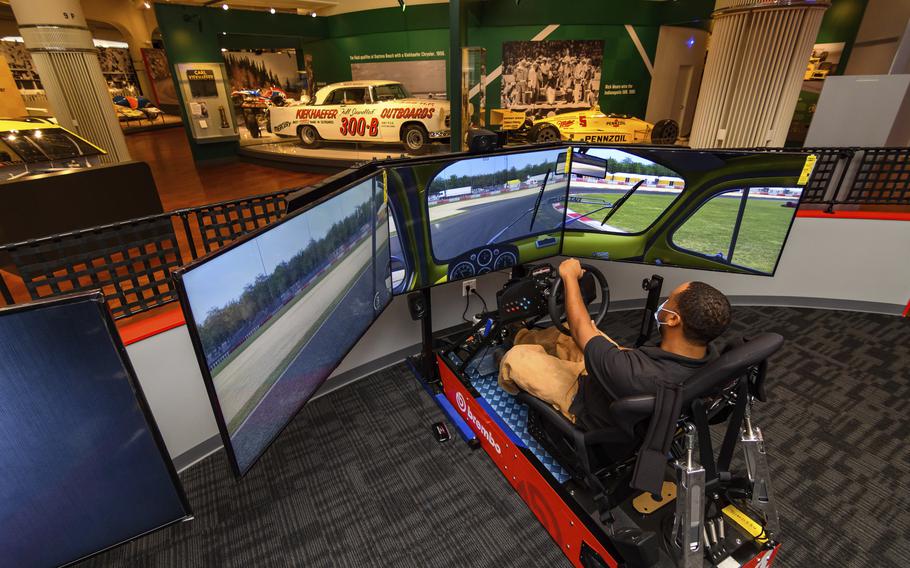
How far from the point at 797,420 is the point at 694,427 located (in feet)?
6.72

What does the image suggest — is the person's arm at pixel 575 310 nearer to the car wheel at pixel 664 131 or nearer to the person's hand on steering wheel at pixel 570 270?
the person's hand on steering wheel at pixel 570 270

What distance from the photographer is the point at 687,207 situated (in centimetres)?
253

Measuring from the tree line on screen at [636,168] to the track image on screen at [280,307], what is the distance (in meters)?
1.41

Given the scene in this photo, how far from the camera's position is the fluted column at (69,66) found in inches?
185

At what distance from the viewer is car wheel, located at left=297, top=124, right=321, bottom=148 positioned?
8.89 m

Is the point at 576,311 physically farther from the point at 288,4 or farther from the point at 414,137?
the point at 288,4

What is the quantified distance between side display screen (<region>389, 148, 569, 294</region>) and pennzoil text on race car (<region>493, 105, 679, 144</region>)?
545cm

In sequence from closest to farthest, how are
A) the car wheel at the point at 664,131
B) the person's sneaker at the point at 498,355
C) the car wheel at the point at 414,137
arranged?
the person's sneaker at the point at 498,355, the car wheel at the point at 414,137, the car wheel at the point at 664,131

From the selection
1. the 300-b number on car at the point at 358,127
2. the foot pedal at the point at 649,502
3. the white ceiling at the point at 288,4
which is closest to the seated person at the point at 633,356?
the foot pedal at the point at 649,502

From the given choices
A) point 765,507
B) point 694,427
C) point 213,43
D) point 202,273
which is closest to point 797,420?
point 765,507

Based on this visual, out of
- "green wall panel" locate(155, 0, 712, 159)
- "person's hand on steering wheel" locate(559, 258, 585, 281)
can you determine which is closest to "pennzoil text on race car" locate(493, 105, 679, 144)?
"green wall panel" locate(155, 0, 712, 159)

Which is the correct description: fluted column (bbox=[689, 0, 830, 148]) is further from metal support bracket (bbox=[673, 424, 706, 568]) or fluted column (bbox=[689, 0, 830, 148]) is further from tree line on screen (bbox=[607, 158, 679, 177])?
metal support bracket (bbox=[673, 424, 706, 568])

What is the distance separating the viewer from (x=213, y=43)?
27.6 ft

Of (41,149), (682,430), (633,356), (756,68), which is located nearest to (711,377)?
(633,356)
